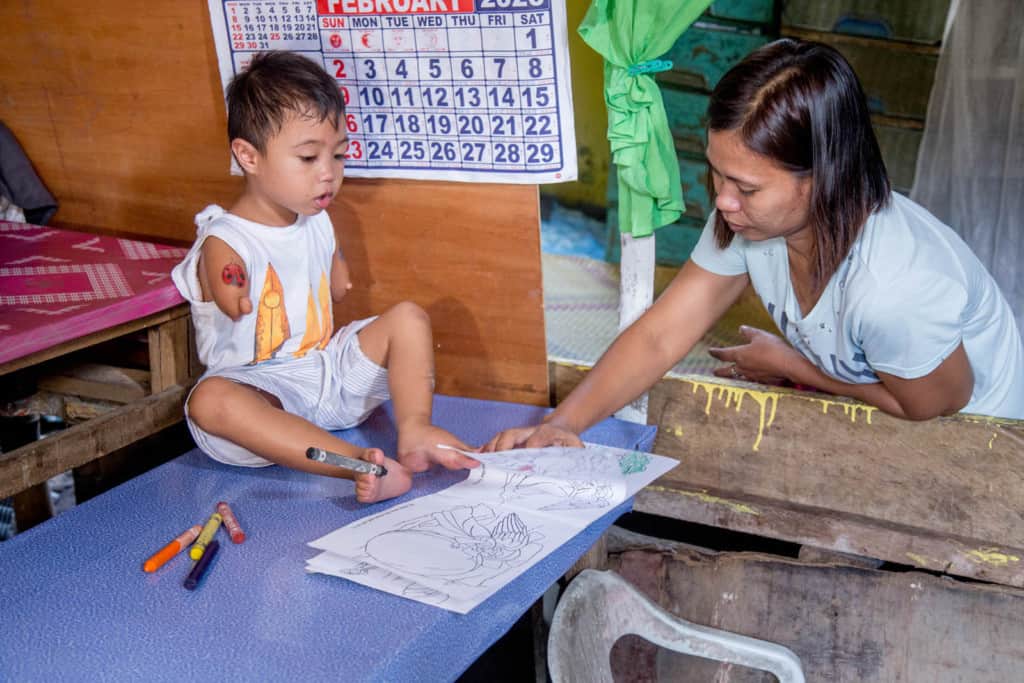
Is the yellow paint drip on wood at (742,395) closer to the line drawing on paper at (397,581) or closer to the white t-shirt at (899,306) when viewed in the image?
the white t-shirt at (899,306)

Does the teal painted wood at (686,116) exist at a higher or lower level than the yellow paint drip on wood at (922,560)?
higher

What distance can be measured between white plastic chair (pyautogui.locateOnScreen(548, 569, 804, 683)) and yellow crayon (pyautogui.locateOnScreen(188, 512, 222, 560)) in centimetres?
57

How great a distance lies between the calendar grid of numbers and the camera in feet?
5.18

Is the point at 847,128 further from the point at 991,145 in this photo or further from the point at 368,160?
the point at 991,145

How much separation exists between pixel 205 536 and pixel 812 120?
95 cm

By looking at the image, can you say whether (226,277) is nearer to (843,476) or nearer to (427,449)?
(427,449)

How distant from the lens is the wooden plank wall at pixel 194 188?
176 centimetres

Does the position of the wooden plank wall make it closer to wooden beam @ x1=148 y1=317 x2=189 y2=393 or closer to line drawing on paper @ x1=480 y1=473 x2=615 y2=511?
wooden beam @ x1=148 y1=317 x2=189 y2=393

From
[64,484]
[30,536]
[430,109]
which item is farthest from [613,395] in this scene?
[64,484]

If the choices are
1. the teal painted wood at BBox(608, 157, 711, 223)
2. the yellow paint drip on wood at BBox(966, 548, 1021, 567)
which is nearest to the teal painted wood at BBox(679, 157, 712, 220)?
the teal painted wood at BBox(608, 157, 711, 223)

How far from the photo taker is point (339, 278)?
1771mm

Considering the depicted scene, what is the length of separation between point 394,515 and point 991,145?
1676 millimetres

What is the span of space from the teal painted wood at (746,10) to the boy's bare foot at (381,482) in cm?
221

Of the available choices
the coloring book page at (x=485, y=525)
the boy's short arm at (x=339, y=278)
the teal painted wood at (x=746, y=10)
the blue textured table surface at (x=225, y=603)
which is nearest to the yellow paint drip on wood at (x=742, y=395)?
the coloring book page at (x=485, y=525)
